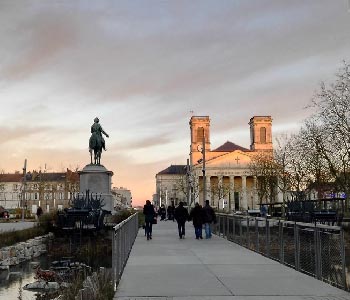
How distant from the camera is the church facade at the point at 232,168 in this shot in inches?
4405

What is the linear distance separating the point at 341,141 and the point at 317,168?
748 cm

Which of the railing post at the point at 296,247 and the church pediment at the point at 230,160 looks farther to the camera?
the church pediment at the point at 230,160

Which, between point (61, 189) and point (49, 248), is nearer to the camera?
point (49, 248)

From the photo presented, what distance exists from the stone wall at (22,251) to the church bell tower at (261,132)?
345 ft

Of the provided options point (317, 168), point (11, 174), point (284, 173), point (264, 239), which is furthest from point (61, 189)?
point (264, 239)

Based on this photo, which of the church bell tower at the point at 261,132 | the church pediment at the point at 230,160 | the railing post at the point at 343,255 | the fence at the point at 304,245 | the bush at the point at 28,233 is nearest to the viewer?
the railing post at the point at 343,255

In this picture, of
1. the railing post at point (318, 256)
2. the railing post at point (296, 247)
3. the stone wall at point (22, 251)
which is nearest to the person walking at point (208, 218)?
the stone wall at point (22, 251)

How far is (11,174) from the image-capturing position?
16712 cm

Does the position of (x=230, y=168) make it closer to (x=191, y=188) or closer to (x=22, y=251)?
(x=191, y=188)

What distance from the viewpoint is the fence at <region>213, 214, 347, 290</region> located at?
30.2ft

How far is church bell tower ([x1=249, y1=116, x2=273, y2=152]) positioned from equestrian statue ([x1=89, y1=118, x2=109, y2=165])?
300 ft

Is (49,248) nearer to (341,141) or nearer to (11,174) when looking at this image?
(341,141)

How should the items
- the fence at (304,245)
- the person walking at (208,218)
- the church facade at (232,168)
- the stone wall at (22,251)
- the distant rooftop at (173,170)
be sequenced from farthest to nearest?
the distant rooftop at (173,170)
the church facade at (232,168)
the person walking at (208,218)
the stone wall at (22,251)
the fence at (304,245)

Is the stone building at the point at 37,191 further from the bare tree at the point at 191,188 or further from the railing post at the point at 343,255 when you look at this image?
the railing post at the point at 343,255
